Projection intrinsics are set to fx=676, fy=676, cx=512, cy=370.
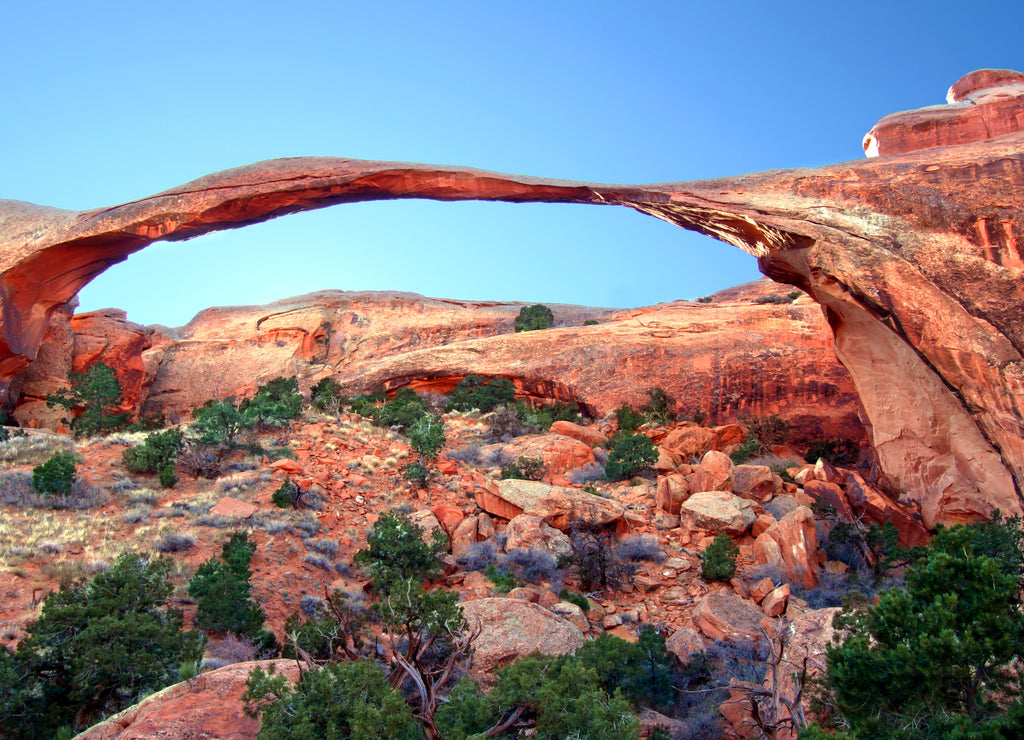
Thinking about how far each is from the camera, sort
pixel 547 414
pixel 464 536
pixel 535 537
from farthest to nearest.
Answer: pixel 547 414 < pixel 464 536 < pixel 535 537

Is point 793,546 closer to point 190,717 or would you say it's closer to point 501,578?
point 501,578

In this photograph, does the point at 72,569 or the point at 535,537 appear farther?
the point at 535,537

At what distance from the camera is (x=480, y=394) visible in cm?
2047

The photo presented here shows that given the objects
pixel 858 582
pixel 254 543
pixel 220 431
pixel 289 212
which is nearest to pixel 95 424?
pixel 220 431

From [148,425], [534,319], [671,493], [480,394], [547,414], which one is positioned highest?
[534,319]

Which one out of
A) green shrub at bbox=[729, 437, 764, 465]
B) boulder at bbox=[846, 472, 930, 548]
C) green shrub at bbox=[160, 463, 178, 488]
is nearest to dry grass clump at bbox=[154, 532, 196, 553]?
green shrub at bbox=[160, 463, 178, 488]

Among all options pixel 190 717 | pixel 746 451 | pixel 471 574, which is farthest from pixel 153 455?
pixel 746 451

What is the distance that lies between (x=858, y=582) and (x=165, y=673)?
929 centimetres

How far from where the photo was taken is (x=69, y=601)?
20.8 feet

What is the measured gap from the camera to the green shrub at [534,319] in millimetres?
27855

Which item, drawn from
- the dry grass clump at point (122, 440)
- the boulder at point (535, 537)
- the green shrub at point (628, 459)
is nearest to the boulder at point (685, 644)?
the boulder at point (535, 537)

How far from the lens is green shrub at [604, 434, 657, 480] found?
13805 millimetres

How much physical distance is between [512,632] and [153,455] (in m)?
8.12

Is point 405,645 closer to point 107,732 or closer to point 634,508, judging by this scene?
point 107,732
